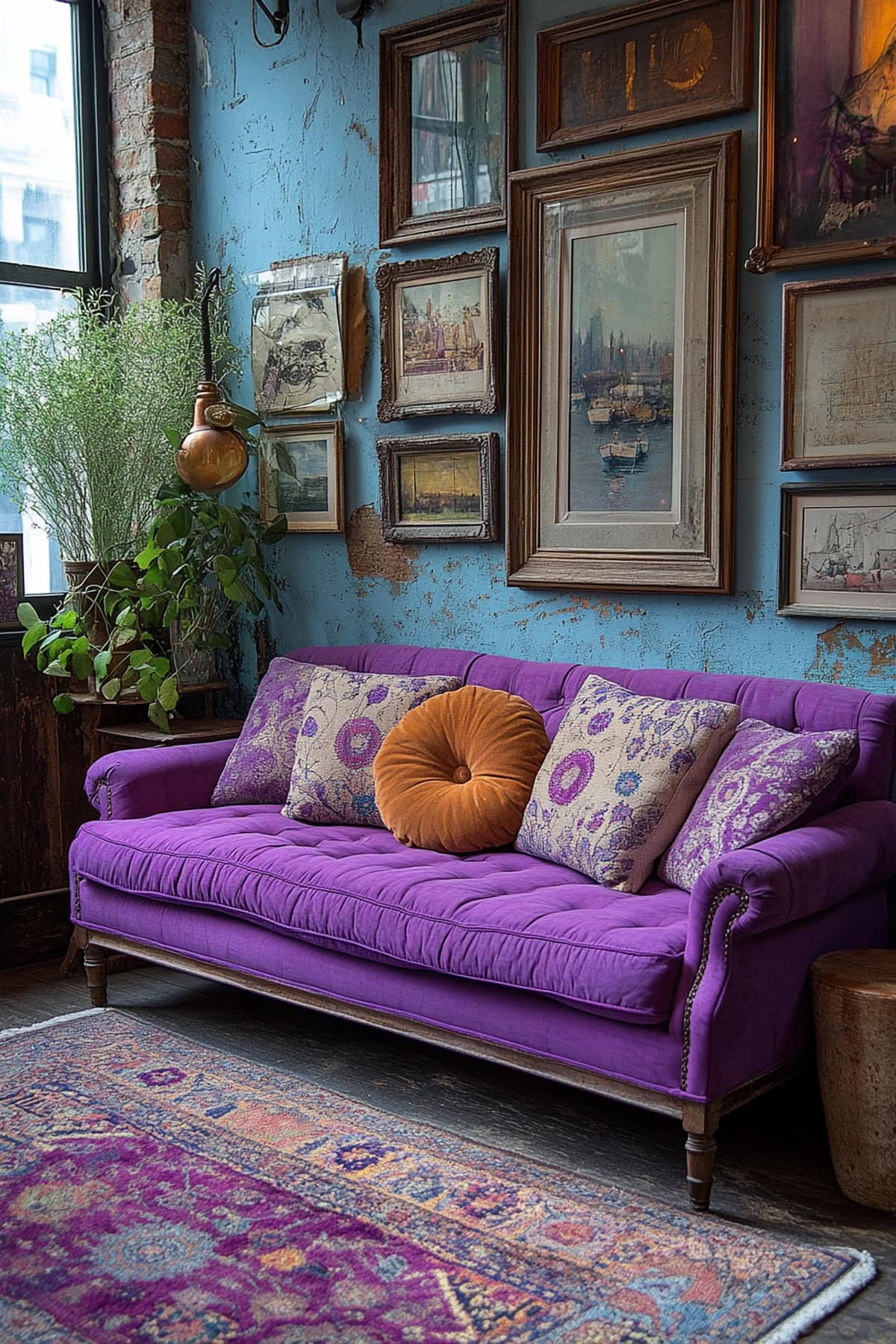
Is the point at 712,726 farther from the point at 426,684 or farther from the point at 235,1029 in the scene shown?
the point at 235,1029

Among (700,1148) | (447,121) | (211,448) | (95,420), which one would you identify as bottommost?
(700,1148)

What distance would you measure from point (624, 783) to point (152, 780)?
1370 mm

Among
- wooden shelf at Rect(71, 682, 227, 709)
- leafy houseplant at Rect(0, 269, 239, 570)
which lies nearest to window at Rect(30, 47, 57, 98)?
leafy houseplant at Rect(0, 269, 239, 570)

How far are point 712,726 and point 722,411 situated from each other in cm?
83

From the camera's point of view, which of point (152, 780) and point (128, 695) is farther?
point (128, 695)

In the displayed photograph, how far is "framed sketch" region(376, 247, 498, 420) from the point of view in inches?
149

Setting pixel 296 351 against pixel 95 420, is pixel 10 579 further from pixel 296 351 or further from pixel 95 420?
pixel 296 351

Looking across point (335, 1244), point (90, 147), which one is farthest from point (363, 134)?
point (335, 1244)

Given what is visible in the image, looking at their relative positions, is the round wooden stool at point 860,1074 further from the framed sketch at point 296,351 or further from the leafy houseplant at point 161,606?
the framed sketch at point 296,351

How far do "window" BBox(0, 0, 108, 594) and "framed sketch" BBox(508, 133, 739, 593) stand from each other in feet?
5.57

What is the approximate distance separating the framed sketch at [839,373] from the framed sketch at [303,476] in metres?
1.50

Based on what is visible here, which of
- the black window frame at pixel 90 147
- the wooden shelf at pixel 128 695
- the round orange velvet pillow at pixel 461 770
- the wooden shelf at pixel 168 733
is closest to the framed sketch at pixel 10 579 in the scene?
the wooden shelf at pixel 128 695

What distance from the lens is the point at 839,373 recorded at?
3.13 metres

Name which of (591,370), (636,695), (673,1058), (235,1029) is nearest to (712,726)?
(636,695)
